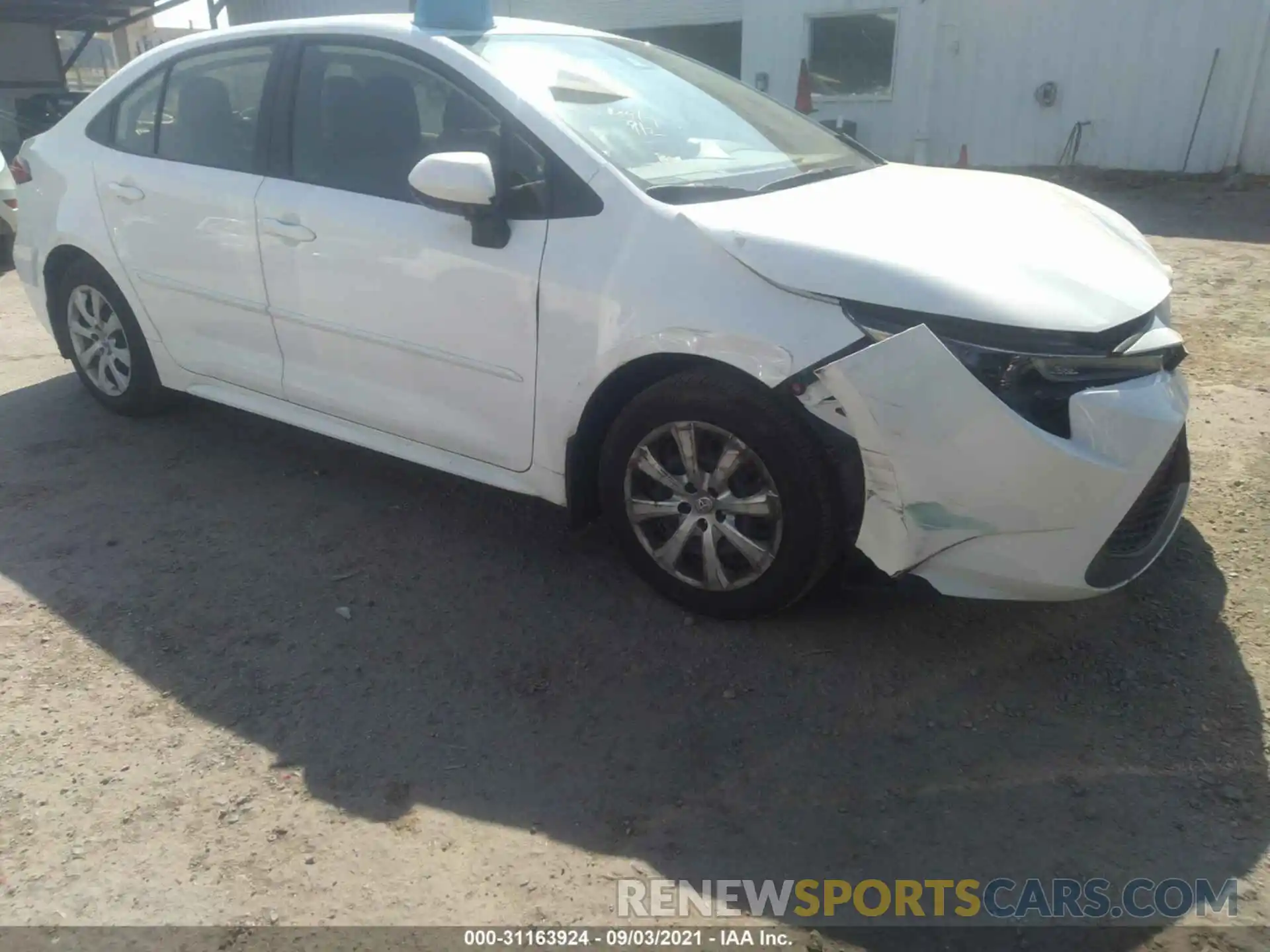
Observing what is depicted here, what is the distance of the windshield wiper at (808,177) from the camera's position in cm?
311

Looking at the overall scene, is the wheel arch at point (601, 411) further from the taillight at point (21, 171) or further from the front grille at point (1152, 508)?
the taillight at point (21, 171)

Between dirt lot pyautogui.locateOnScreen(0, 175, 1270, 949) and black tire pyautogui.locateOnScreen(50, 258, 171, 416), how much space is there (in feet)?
2.59

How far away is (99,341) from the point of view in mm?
4609

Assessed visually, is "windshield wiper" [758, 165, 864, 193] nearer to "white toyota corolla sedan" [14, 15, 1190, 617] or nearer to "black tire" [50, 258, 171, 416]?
"white toyota corolla sedan" [14, 15, 1190, 617]

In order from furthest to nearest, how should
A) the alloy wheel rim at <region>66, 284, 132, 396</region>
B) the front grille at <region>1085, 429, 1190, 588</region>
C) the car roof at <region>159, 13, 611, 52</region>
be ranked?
1. the alloy wheel rim at <region>66, 284, 132, 396</region>
2. the car roof at <region>159, 13, 611, 52</region>
3. the front grille at <region>1085, 429, 1190, 588</region>

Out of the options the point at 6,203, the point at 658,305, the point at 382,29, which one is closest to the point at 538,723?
the point at 658,305

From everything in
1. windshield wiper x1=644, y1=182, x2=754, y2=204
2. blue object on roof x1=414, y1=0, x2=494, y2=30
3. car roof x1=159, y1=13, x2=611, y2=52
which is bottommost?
windshield wiper x1=644, y1=182, x2=754, y2=204

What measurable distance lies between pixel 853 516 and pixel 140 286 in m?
3.22

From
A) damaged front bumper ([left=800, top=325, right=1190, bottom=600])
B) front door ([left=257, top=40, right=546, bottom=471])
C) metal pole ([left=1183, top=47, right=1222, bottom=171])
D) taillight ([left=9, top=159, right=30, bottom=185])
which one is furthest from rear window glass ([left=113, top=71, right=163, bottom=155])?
metal pole ([left=1183, top=47, right=1222, bottom=171])

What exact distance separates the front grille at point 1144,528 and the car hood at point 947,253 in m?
0.45

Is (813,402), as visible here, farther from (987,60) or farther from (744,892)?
(987,60)

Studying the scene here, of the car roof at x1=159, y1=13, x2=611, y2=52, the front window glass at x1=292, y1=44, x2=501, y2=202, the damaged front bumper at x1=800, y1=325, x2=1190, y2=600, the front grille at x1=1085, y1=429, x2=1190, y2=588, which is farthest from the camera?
the car roof at x1=159, y1=13, x2=611, y2=52

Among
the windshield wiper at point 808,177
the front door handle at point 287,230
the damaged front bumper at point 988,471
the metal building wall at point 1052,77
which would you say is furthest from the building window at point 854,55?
the damaged front bumper at point 988,471

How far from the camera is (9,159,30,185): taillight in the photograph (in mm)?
4648
